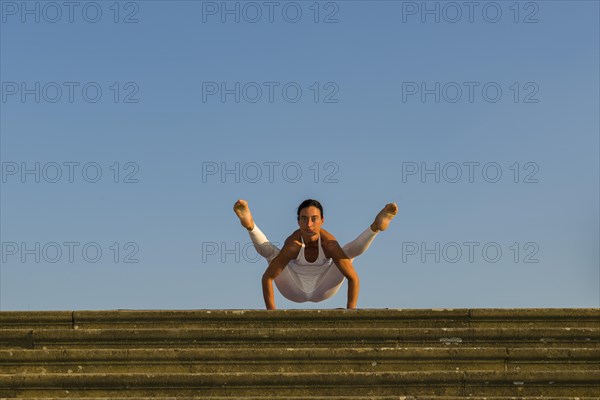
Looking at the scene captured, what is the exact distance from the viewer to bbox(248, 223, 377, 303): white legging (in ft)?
28.1

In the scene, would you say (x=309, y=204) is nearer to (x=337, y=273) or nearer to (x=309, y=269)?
(x=309, y=269)

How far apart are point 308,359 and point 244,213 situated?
9.57ft

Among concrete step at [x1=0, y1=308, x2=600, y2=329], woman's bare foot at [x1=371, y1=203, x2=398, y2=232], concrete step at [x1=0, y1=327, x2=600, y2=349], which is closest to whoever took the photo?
concrete step at [x1=0, y1=327, x2=600, y2=349]

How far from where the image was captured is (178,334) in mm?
6238

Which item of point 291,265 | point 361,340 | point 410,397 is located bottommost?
point 410,397

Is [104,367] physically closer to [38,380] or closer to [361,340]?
[38,380]

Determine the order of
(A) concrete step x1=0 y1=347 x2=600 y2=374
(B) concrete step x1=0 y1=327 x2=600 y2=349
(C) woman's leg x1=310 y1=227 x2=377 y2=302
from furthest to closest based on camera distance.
→ (C) woman's leg x1=310 y1=227 x2=377 y2=302, (B) concrete step x1=0 y1=327 x2=600 y2=349, (A) concrete step x1=0 y1=347 x2=600 y2=374

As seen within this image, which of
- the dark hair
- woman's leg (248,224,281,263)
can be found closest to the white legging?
woman's leg (248,224,281,263)

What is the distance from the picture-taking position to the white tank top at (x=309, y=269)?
28.1 ft

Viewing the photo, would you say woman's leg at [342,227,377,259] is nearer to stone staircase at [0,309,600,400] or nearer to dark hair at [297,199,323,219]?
dark hair at [297,199,323,219]

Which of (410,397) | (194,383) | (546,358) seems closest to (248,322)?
(194,383)

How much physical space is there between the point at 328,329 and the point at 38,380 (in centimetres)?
193

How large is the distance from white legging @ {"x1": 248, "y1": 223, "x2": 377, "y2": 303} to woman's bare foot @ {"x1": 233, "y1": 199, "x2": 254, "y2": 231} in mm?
90

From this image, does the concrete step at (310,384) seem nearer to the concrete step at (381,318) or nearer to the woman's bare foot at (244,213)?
the concrete step at (381,318)
